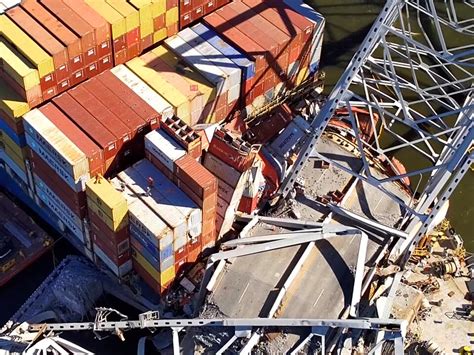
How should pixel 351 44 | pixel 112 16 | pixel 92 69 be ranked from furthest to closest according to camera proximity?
pixel 351 44 < pixel 92 69 < pixel 112 16

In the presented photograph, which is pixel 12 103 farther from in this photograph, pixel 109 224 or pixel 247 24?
pixel 247 24

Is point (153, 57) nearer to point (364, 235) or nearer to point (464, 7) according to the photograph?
point (364, 235)

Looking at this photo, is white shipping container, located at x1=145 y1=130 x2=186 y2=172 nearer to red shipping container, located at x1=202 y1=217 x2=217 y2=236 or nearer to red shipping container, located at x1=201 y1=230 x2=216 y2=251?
red shipping container, located at x1=202 y1=217 x2=217 y2=236

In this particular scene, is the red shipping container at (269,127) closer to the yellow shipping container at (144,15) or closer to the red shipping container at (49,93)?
the yellow shipping container at (144,15)

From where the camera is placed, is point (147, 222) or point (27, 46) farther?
point (27, 46)

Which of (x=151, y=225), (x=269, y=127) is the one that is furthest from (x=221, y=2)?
(x=151, y=225)

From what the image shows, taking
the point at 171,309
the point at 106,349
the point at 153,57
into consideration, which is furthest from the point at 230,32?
the point at 106,349

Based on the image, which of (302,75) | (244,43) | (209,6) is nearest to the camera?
(244,43)

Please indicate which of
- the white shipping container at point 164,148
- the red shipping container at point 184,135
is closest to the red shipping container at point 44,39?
the white shipping container at point 164,148
